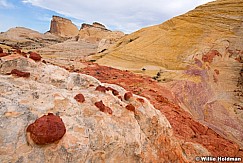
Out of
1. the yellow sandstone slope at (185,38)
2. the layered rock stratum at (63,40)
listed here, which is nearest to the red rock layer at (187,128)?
the yellow sandstone slope at (185,38)

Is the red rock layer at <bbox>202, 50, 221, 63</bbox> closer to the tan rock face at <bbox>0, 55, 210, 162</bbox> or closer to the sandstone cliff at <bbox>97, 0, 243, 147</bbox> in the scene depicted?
the sandstone cliff at <bbox>97, 0, 243, 147</bbox>

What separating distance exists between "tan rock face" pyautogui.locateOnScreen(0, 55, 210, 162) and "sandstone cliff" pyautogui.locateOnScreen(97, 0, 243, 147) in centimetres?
826

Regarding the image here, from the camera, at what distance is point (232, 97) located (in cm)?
2002

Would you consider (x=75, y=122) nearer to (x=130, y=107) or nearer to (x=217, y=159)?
(x=130, y=107)

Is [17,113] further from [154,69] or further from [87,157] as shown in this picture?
[154,69]

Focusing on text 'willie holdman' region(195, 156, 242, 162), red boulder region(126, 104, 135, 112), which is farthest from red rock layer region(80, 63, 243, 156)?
red boulder region(126, 104, 135, 112)

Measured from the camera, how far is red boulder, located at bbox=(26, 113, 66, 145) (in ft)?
14.6

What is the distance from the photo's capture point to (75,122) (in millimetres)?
5316

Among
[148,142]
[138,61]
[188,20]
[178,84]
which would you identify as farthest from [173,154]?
[188,20]

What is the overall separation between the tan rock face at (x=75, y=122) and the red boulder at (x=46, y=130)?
0.13 metres

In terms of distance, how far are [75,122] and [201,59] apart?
67.7 feet

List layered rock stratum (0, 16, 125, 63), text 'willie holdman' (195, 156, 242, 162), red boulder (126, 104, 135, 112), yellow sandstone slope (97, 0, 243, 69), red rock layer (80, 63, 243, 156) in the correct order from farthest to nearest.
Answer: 1. layered rock stratum (0, 16, 125, 63)
2. yellow sandstone slope (97, 0, 243, 69)
3. red rock layer (80, 63, 243, 156)
4. text 'willie holdman' (195, 156, 242, 162)
5. red boulder (126, 104, 135, 112)

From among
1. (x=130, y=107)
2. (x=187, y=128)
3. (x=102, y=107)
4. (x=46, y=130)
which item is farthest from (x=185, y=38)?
(x=46, y=130)

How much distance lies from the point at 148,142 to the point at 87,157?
2.45 metres
